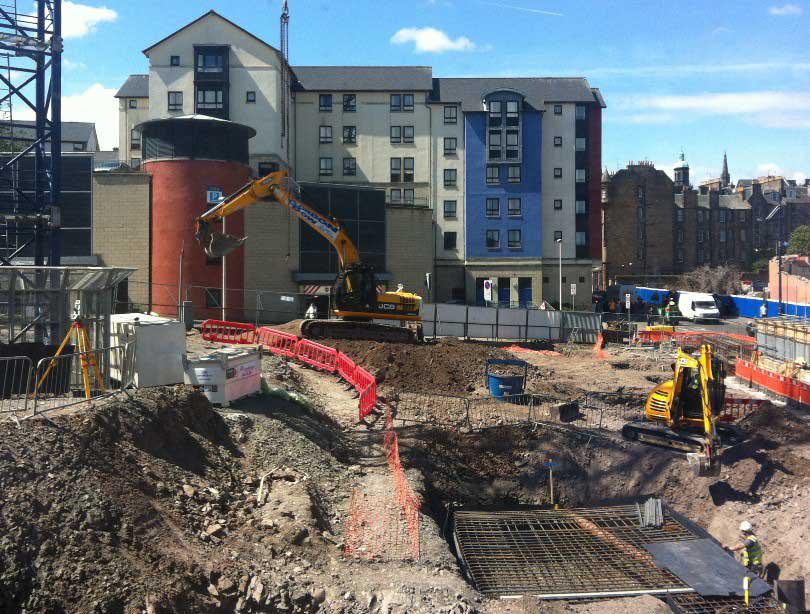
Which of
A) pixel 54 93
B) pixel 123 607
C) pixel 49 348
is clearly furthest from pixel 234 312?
pixel 123 607

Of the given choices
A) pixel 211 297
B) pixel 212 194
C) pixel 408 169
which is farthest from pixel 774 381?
pixel 408 169

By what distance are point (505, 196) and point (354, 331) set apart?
97.1ft

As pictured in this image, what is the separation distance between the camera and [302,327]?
32.2 metres

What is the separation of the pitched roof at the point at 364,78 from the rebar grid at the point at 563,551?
47161 millimetres

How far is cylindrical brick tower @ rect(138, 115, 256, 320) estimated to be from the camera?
41.7m

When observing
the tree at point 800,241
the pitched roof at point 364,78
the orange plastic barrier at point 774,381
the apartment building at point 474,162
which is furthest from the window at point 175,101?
the tree at point 800,241

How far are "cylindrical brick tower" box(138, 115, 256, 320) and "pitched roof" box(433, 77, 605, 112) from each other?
2290cm

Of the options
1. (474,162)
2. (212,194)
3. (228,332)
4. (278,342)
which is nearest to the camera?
(278,342)

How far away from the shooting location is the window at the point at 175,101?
5325 cm

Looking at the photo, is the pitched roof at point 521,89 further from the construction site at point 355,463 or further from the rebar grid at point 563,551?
the rebar grid at point 563,551

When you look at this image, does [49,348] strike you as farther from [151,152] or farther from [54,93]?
[151,152]

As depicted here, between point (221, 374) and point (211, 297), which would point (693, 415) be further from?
point (211, 297)

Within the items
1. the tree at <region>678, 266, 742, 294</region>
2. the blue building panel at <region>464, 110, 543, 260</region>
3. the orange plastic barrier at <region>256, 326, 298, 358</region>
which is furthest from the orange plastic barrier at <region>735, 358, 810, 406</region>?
the tree at <region>678, 266, 742, 294</region>

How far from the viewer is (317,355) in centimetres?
2825
